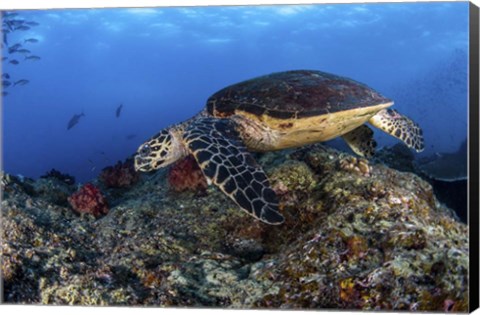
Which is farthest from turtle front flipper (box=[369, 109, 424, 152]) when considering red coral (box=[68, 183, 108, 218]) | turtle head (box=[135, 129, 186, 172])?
red coral (box=[68, 183, 108, 218])

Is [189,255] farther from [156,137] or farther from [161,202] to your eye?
[156,137]

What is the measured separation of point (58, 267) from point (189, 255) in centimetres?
102

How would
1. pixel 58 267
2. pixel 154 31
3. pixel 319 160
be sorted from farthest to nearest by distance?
1. pixel 154 31
2. pixel 319 160
3. pixel 58 267

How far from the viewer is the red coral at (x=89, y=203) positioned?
479 cm

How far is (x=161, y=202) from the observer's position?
4520 mm

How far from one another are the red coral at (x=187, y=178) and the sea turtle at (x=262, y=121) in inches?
5.9

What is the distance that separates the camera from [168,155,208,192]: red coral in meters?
4.64

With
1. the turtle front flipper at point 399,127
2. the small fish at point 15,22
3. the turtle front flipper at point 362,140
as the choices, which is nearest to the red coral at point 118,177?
the small fish at point 15,22

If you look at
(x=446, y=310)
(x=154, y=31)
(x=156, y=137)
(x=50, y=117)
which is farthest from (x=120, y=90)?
(x=446, y=310)

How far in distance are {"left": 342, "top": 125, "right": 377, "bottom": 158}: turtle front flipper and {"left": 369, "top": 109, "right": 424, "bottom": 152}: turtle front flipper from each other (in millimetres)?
259

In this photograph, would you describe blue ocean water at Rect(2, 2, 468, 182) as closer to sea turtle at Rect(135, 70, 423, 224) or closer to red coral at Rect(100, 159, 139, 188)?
sea turtle at Rect(135, 70, 423, 224)

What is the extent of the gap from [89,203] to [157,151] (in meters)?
1.04

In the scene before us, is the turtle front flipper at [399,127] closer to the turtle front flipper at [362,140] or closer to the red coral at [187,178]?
the turtle front flipper at [362,140]

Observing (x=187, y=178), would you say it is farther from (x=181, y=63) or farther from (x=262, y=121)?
(x=181, y=63)
